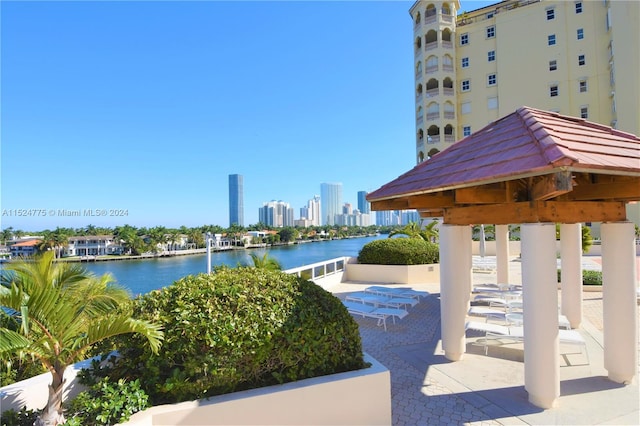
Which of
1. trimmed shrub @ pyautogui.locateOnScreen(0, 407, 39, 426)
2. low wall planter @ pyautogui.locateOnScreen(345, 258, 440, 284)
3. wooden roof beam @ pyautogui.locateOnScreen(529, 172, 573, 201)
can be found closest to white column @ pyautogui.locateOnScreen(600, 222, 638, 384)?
wooden roof beam @ pyautogui.locateOnScreen(529, 172, 573, 201)

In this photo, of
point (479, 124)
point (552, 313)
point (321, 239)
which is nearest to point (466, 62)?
point (479, 124)

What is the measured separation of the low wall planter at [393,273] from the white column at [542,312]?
9.48m

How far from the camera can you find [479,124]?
1350 inches

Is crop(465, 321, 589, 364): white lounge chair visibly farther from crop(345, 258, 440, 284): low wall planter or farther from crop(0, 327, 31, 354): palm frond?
crop(345, 258, 440, 284): low wall planter

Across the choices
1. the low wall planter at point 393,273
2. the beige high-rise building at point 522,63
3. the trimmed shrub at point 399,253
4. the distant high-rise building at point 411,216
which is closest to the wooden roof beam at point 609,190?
the distant high-rise building at point 411,216

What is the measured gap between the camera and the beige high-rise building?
90.7 feet

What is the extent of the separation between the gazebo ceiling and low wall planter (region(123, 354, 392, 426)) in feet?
8.31

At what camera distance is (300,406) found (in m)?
3.42

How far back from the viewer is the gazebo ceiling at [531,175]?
125 inches

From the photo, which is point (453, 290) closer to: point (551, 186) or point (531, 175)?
point (551, 186)

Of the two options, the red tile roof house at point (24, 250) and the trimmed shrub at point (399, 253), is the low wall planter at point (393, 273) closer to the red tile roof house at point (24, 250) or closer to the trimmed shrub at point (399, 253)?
the trimmed shrub at point (399, 253)

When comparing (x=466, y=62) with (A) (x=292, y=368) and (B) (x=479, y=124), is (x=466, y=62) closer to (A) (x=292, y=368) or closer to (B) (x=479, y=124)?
(B) (x=479, y=124)

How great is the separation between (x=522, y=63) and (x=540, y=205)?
36.5 meters

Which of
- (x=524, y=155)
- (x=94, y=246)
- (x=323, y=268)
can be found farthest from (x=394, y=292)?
(x=94, y=246)
